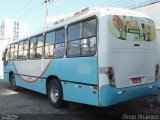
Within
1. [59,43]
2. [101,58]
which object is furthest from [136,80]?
[59,43]

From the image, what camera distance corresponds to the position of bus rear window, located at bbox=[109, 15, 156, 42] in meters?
6.44

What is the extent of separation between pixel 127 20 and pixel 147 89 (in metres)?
2.00

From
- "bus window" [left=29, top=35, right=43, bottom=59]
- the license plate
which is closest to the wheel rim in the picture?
"bus window" [left=29, top=35, right=43, bottom=59]

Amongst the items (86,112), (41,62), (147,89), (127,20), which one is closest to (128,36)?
(127,20)

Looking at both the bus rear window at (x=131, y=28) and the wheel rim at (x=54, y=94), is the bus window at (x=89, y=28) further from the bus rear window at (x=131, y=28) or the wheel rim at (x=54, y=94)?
the wheel rim at (x=54, y=94)

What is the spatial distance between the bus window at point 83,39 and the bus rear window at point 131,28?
503 millimetres

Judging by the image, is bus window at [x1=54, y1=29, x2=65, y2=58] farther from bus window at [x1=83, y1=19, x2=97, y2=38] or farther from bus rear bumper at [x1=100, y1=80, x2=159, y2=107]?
bus rear bumper at [x1=100, y1=80, x2=159, y2=107]

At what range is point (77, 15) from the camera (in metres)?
7.62

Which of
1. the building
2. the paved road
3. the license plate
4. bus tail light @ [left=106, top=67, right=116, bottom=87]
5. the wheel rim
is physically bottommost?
the paved road

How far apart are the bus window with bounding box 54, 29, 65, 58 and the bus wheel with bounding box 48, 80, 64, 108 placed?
2.98 ft

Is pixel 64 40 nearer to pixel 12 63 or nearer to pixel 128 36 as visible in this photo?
pixel 128 36

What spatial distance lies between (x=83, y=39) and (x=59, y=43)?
4.71 ft

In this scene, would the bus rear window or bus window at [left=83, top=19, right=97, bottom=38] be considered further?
bus window at [left=83, top=19, right=97, bottom=38]

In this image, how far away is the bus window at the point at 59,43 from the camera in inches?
315
